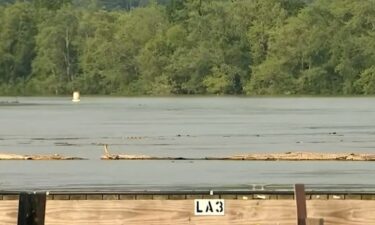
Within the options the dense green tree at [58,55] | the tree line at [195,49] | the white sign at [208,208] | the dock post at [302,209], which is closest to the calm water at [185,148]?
the white sign at [208,208]

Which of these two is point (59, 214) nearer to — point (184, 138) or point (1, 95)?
point (184, 138)

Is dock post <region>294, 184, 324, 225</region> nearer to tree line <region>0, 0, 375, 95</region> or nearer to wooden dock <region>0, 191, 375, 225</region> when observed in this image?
wooden dock <region>0, 191, 375, 225</region>

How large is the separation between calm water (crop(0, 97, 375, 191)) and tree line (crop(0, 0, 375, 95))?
191ft

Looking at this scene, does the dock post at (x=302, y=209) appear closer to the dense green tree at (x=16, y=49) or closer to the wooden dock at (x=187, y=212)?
the wooden dock at (x=187, y=212)

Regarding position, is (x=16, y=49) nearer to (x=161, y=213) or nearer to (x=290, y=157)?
(x=290, y=157)

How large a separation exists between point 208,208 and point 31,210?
4.30ft

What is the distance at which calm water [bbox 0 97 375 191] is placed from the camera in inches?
1206

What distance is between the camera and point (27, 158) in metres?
41.1

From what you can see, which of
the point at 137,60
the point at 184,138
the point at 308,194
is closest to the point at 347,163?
the point at 184,138

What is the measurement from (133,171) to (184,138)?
868 inches

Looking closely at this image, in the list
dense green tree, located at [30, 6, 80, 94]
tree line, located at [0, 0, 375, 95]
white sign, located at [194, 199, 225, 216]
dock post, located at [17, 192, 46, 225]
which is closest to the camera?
dock post, located at [17, 192, 46, 225]

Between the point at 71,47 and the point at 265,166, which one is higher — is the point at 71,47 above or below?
above

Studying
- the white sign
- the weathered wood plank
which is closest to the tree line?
the weathered wood plank

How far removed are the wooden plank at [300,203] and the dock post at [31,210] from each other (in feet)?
5.97
